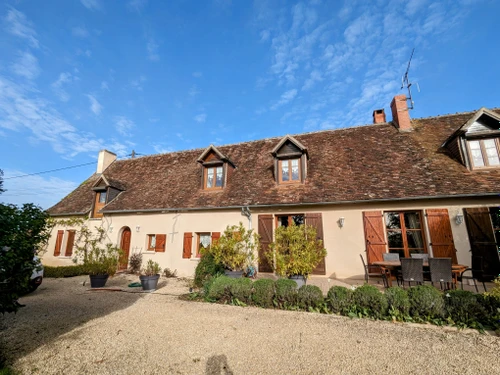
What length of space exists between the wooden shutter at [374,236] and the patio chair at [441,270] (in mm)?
2254

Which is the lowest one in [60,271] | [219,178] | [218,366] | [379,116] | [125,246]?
[218,366]

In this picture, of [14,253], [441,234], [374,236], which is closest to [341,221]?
[374,236]

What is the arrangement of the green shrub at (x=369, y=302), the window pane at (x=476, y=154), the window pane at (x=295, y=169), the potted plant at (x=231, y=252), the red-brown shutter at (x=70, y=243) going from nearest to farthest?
the green shrub at (x=369, y=302) → the potted plant at (x=231, y=252) → the window pane at (x=476, y=154) → the window pane at (x=295, y=169) → the red-brown shutter at (x=70, y=243)

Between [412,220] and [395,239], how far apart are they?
0.94 metres

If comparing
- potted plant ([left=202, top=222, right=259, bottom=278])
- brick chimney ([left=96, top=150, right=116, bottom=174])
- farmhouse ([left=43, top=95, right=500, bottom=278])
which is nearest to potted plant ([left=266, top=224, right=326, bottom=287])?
potted plant ([left=202, top=222, right=259, bottom=278])

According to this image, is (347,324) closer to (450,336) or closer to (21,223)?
(450,336)

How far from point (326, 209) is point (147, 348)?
728cm

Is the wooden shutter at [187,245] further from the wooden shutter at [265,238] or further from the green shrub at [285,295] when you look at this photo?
the green shrub at [285,295]

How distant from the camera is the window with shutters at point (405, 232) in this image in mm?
8250

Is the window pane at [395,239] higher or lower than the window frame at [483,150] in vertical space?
lower

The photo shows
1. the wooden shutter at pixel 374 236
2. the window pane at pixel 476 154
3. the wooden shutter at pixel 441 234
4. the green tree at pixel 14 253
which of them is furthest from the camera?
the window pane at pixel 476 154

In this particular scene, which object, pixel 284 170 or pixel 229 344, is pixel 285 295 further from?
pixel 284 170

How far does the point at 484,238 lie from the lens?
7352 millimetres

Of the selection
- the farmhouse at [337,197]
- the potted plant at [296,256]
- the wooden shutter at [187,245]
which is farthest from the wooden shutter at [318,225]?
the wooden shutter at [187,245]
